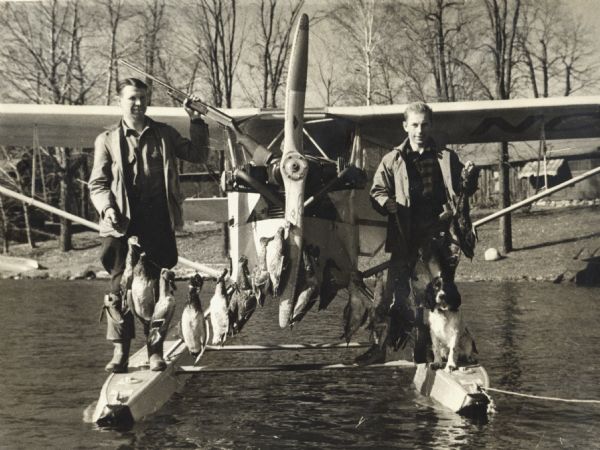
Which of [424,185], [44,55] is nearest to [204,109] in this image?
[424,185]

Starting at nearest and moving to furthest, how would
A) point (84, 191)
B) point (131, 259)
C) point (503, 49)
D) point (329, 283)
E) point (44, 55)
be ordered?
1. point (131, 259)
2. point (329, 283)
3. point (503, 49)
4. point (44, 55)
5. point (84, 191)

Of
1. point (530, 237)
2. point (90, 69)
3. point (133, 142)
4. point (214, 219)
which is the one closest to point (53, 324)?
point (214, 219)

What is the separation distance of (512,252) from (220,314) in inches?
560

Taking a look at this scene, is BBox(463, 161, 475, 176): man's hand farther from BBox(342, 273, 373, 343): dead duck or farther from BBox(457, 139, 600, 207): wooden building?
BBox(457, 139, 600, 207): wooden building

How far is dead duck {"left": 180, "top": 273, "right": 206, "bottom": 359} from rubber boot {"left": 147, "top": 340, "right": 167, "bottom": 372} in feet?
0.63

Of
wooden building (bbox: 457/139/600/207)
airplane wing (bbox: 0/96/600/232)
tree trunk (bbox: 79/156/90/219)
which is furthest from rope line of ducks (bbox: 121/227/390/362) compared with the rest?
wooden building (bbox: 457/139/600/207)

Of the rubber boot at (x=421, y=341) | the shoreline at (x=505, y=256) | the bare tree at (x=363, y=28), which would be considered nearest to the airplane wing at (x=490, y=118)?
the rubber boot at (x=421, y=341)

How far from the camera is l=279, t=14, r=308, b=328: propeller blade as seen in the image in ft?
16.1

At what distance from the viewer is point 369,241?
655 centimetres

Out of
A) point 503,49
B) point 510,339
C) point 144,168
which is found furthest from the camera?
point 503,49

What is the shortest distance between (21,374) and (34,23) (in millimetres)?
13599

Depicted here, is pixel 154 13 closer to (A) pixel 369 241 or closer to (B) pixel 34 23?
(B) pixel 34 23

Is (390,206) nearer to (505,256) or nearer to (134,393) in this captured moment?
(134,393)

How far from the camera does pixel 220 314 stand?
207 inches
